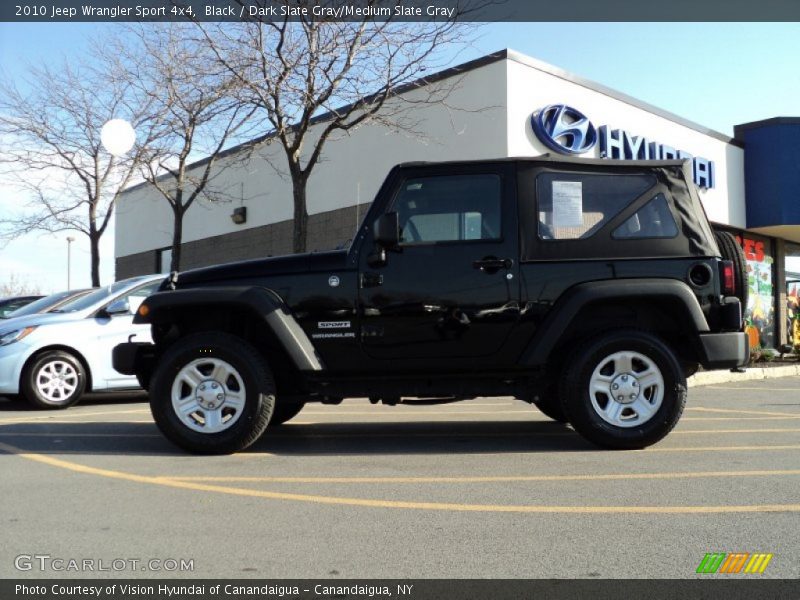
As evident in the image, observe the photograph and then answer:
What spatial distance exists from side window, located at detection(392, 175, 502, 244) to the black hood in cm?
56

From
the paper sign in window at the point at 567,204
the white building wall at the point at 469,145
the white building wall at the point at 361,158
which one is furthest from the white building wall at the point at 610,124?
the paper sign in window at the point at 567,204

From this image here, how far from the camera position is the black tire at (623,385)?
5.78m

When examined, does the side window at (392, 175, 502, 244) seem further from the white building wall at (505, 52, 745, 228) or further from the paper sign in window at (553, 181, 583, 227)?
the white building wall at (505, 52, 745, 228)

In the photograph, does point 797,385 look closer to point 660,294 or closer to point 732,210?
point 660,294

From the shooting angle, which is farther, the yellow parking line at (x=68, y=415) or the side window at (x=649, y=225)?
the yellow parking line at (x=68, y=415)

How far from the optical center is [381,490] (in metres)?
4.82

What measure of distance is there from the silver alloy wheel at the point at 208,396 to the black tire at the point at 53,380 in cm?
441

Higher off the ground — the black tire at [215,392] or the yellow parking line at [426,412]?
the black tire at [215,392]

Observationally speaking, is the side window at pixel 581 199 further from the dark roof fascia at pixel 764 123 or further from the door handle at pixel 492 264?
the dark roof fascia at pixel 764 123

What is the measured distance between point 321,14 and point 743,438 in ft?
33.5

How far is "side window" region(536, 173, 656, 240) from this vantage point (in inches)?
236

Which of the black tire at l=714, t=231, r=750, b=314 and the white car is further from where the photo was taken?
the white car
